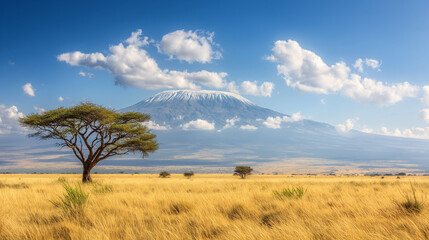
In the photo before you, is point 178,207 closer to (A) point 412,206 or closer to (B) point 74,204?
(B) point 74,204

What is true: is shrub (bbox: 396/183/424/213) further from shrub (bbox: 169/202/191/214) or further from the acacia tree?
the acacia tree

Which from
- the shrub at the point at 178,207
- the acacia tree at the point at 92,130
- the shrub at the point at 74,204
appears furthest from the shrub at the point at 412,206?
the acacia tree at the point at 92,130

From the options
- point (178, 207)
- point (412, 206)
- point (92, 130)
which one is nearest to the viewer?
point (412, 206)

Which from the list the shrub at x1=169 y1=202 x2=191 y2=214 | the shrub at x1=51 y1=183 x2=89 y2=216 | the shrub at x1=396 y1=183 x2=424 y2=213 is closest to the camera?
the shrub at x1=396 y1=183 x2=424 y2=213

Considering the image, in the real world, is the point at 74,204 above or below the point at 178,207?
above

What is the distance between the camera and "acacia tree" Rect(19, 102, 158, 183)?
78.8 feet

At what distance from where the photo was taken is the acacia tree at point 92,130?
2402cm

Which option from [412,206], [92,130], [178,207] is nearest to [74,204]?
[178,207]

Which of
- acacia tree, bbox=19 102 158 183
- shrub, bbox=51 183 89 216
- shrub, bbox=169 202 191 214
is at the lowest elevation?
shrub, bbox=169 202 191 214

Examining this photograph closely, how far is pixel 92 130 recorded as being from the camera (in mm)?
24531

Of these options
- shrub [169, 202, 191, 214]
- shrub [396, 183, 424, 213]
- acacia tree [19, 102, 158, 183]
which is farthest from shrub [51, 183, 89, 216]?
acacia tree [19, 102, 158, 183]

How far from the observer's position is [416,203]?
6297 mm

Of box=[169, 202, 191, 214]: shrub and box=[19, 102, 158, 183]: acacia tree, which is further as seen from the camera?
box=[19, 102, 158, 183]: acacia tree

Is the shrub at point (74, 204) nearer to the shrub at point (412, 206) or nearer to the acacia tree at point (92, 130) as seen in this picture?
the shrub at point (412, 206)
